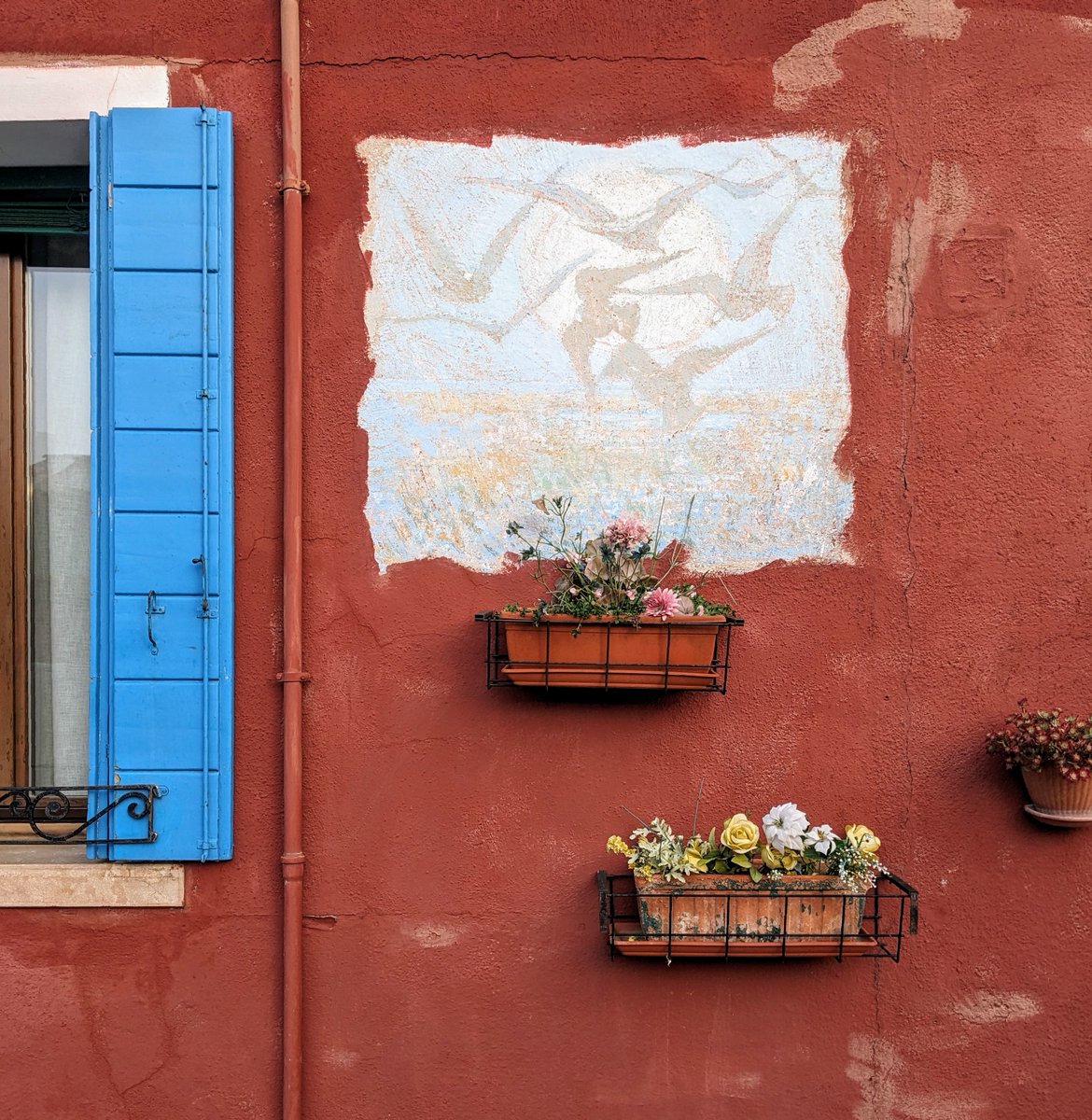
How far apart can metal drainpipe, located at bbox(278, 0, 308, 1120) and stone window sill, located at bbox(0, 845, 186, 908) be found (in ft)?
1.10

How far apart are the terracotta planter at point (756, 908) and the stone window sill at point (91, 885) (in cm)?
129

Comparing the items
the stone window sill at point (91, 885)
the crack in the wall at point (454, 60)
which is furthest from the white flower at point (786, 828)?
the crack in the wall at point (454, 60)

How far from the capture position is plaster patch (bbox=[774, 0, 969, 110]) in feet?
9.21

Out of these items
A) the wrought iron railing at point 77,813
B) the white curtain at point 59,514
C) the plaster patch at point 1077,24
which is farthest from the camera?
the white curtain at point 59,514

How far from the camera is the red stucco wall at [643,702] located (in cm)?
274

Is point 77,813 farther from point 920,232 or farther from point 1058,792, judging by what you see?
point 920,232

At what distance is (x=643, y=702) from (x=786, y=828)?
0.50 m

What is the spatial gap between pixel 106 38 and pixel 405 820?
233cm

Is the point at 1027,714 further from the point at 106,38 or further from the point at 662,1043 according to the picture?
the point at 106,38

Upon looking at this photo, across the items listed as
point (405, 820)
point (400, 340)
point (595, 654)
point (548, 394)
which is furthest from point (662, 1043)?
point (400, 340)

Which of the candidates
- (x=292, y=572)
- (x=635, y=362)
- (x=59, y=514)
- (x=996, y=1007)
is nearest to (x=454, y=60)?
(x=635, y=362)

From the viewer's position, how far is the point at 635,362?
279cm

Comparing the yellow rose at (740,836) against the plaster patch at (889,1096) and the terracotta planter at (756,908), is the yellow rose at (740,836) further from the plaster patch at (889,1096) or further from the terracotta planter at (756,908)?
the plaster patch at (889,1096)

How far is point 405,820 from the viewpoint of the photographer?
2.78 metres
